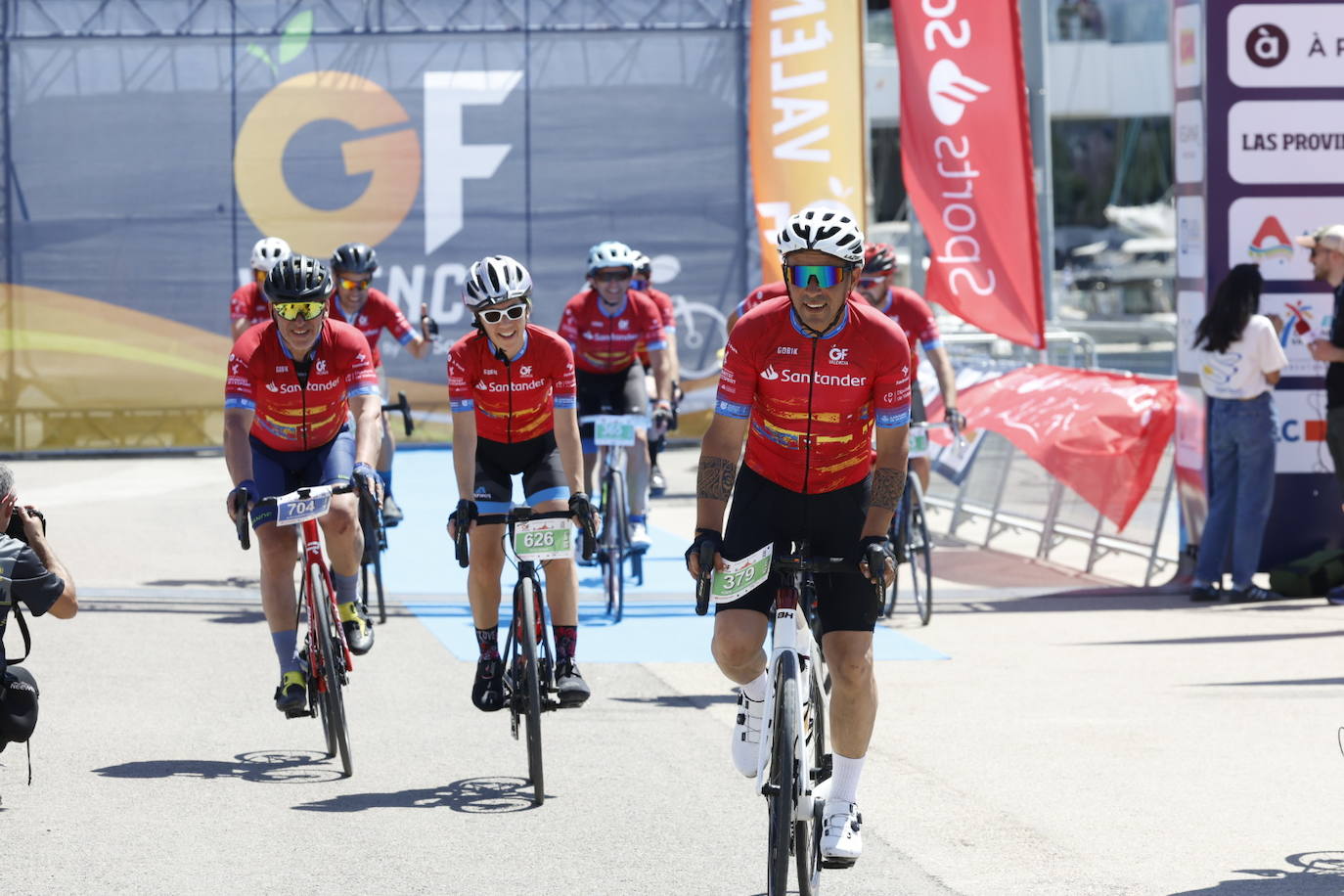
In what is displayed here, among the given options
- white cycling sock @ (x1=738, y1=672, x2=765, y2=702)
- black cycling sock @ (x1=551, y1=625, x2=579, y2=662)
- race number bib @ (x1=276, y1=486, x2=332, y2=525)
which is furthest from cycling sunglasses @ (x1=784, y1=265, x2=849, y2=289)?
race number bib @ (x1=276, y1=486, x2=332, y2=525)

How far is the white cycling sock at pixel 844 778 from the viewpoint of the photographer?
578 cm

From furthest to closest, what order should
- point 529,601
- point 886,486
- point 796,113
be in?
1. point 796,113
2. point 529,601
3. point 886,486

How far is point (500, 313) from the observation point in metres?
7.57

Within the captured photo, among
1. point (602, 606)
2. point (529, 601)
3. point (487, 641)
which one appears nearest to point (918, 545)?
point (602, 606)

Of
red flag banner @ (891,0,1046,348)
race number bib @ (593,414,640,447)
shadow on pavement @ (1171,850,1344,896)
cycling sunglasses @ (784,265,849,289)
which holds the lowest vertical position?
shadow on pavement @ (1171,850,1344,896)

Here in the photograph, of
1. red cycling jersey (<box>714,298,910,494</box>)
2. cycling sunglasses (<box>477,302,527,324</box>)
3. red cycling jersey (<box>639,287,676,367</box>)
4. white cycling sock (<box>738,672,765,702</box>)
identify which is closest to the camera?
red cycling jersey (<box>714,298,910,494</box>)

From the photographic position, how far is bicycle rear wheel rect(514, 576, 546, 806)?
6.96 m

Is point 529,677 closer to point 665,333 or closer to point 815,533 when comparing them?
point 815,533

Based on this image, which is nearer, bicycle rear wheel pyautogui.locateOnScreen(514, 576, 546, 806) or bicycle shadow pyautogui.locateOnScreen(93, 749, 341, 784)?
bicycle rear wheel pyautogui.locateOnScreen(514, 576, 546, 806)

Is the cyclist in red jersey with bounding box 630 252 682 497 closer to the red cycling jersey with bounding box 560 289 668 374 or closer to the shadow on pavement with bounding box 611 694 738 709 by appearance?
the red cycling jersey with bounding box 560 289 668 374

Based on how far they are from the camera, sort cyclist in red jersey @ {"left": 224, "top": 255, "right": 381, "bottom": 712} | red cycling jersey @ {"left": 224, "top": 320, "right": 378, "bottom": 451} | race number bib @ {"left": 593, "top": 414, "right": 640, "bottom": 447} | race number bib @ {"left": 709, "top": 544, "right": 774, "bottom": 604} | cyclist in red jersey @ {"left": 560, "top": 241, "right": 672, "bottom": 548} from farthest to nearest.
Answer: cyclist in red jersey @ {"left": 560, "top": 241, "right": 672, "bottom": 548}
race number bib @ {"left": 593, "top": 414, "right": 640, "bottom": 447}
red cycling jersey @ {"left": 224, "top": 320, "right": 378, "bottom": 451}
cyclist in red jersey @ {"left": 224, "top": 255, "right": 381, "bottom": 712}
race number bib @ {"left": 709, "top": 544, "right": 774, "bottom": 604}

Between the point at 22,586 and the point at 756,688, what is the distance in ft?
7.54

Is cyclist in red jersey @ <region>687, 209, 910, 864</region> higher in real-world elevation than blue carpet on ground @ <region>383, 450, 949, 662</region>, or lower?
higher

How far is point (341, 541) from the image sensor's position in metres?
7.95
